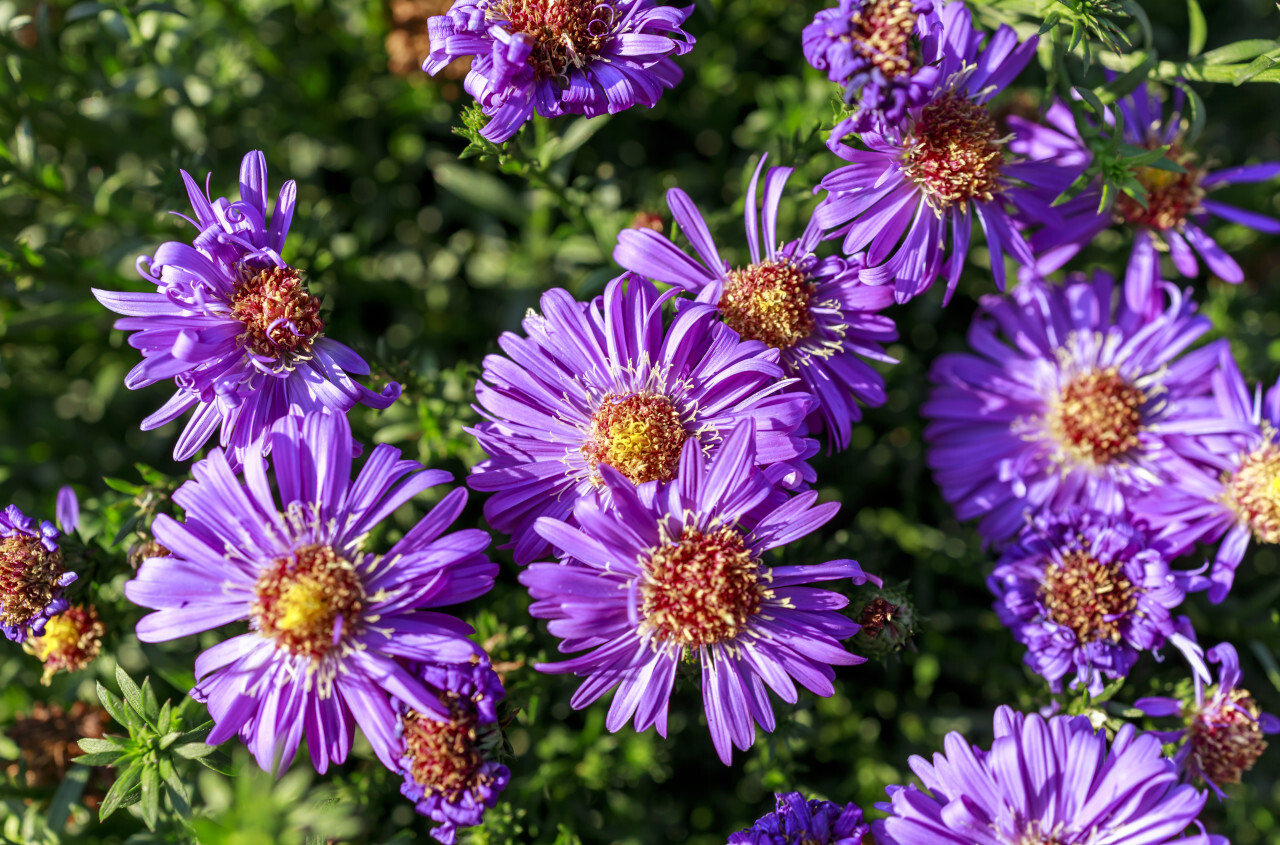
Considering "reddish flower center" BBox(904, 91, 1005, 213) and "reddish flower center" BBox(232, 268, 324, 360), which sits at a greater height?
"reddish flower center" BBox(904, 91, 1005, 213)

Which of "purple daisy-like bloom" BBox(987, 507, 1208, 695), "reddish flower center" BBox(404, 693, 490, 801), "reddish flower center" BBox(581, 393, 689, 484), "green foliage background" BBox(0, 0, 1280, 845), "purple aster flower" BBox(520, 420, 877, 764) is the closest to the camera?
"reddish flower center" BBox(404, 693, 490, 801)

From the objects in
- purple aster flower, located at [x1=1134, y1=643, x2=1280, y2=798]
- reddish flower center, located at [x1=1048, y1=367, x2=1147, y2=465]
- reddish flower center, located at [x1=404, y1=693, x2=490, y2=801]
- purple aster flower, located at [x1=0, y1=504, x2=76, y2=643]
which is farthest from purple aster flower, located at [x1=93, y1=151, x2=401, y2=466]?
purple aster flower, located at [x1=1134, y1=643, x2=1280, y2=798]

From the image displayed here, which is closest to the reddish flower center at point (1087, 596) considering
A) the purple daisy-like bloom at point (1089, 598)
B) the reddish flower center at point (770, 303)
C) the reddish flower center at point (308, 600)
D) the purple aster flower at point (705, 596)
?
the purple daisy-like bloom at point (1089, 598)

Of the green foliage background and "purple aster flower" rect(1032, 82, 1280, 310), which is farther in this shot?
"purple aster flower" rect(1032, 82, 1280, 310)

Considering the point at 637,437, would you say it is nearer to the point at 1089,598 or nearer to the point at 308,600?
the point at 308,600

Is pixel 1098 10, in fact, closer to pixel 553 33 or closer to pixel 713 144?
pixel 553 33

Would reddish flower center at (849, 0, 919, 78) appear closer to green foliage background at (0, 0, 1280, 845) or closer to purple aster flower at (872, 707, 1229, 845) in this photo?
green foliage background at (0, 0, 1280, 845)
